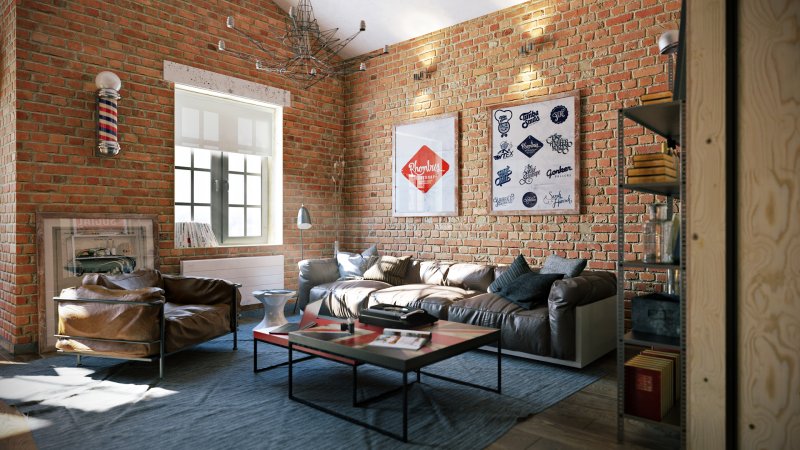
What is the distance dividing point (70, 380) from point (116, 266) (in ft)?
4.91

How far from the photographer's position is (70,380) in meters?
3.60

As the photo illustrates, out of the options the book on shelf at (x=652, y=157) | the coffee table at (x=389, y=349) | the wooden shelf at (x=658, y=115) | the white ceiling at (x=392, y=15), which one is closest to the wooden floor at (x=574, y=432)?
the coffee table at (x=389, y=349)

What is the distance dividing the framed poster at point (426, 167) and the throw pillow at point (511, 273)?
4.45 ft

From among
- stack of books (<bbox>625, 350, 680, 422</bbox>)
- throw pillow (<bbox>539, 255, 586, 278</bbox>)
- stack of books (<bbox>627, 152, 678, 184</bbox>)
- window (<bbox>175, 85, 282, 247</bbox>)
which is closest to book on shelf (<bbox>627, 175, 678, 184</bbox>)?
stack of books (<bbox>627, 152, 678, 184</bbox>)

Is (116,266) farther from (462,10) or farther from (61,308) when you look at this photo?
(462,10)

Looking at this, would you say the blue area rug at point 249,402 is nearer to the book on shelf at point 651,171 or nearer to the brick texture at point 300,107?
the brick texture at point 300,107

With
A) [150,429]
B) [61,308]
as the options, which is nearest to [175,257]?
[61,308]

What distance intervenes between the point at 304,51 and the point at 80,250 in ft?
9.22

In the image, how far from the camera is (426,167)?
20.4 feet

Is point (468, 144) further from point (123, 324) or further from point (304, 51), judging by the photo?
point (123, 324)

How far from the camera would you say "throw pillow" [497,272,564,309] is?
4.16 meters

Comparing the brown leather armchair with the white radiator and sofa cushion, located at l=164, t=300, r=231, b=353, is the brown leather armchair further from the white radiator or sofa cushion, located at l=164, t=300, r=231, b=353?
the white radiator

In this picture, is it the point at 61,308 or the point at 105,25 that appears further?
the point at 105,25

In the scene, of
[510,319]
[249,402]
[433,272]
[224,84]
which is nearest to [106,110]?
[224,84]
